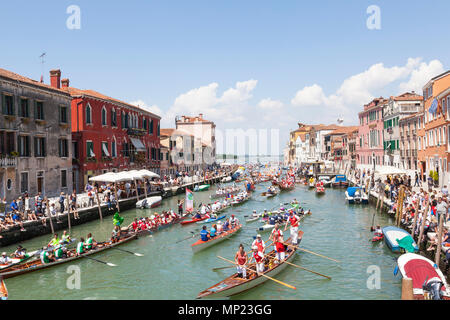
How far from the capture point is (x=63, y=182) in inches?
1272

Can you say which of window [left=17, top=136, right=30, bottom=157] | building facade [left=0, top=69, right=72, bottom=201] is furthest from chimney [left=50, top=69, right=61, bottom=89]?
window [left=17, top=136, right=30, bottom=157]

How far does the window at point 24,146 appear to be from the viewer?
27.2 m

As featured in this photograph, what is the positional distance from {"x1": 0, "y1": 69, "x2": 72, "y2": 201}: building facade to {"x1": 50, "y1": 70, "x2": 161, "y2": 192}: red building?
2969 mm

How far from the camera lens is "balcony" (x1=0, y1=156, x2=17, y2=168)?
2517cm

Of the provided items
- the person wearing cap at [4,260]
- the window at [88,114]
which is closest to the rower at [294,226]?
the person wearing cap at [4,260]

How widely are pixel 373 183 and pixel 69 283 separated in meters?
37.9

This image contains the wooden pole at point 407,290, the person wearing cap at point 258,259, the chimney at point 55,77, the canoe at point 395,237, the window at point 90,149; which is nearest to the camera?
the wooden pole at point 407,290

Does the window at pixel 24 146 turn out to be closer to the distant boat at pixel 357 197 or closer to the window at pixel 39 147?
the window at pixel 39 147

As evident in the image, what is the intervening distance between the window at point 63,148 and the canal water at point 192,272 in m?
8.37

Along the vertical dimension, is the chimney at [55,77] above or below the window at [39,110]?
above

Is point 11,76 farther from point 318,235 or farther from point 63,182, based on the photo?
point 318,235
